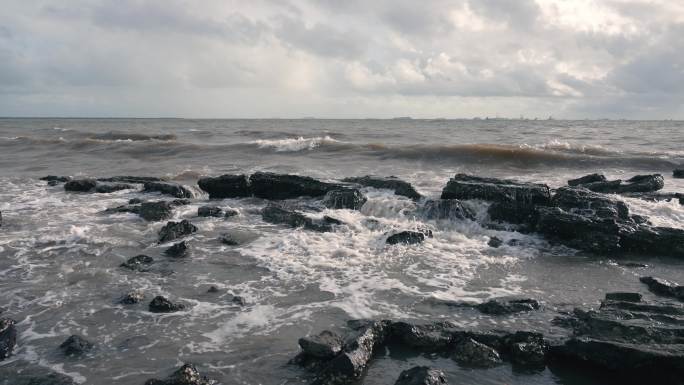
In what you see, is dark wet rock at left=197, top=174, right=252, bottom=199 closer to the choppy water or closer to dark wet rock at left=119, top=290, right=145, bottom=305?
the choppy water

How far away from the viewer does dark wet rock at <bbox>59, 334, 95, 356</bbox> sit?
600 cm

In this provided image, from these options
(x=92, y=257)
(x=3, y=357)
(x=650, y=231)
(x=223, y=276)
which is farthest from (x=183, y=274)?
(x=650, y=231)

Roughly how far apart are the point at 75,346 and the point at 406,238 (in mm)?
6871

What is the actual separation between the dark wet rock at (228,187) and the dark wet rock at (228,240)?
5.10m

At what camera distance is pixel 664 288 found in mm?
8094

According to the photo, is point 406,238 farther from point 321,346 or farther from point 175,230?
point 321,346

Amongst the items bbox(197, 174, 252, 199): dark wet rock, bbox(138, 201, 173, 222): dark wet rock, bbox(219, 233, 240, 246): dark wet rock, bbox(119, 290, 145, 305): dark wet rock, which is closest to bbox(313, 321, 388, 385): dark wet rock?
bbox(119, 290, 145, 305): dark wet rock

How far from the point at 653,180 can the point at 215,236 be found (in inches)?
567

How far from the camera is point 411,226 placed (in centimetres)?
1242

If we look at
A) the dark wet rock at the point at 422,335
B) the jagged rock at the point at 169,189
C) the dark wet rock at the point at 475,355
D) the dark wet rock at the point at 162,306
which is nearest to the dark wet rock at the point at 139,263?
the dark wet rock at the point at 162,306

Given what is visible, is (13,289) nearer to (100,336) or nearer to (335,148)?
(100,336)

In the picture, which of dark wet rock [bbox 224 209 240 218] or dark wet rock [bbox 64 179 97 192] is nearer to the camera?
dark wet rock [bbox 224 209 240 218]

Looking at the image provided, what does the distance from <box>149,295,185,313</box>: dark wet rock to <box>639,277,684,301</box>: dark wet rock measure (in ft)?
24.9

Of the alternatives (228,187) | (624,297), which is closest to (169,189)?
(228,187)
